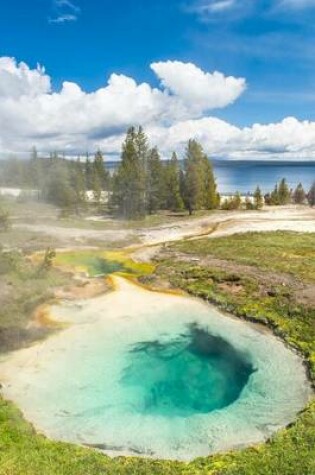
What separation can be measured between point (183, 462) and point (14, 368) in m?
10.9

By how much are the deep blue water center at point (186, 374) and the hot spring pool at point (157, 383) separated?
0.05m

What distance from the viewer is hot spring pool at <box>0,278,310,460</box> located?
57.9ft

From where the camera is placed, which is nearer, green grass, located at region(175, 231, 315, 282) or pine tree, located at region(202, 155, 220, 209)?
green grass, located at region(175, 231, 315, 282)

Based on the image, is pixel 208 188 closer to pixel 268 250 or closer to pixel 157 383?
pixel 268 250

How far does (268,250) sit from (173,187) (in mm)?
40866

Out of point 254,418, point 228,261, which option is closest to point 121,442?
point 254,418

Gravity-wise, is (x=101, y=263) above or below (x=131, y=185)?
below

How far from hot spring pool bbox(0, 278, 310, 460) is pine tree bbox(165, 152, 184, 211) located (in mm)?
56526

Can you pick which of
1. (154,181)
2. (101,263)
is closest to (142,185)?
(154,181)

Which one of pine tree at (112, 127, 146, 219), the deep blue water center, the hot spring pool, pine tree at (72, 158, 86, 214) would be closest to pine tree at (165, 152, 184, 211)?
pine tree at (112, 127, 146, 219)

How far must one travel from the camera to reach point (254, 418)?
18.7m

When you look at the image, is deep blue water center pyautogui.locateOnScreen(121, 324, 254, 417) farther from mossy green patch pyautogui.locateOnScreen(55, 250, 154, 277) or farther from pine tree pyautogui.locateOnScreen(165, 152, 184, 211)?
pine tree pyautogui.locateOnScreen(165, 152, 184, 211)

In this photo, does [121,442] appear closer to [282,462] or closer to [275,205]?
[282,462]

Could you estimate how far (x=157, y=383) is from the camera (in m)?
21.8
